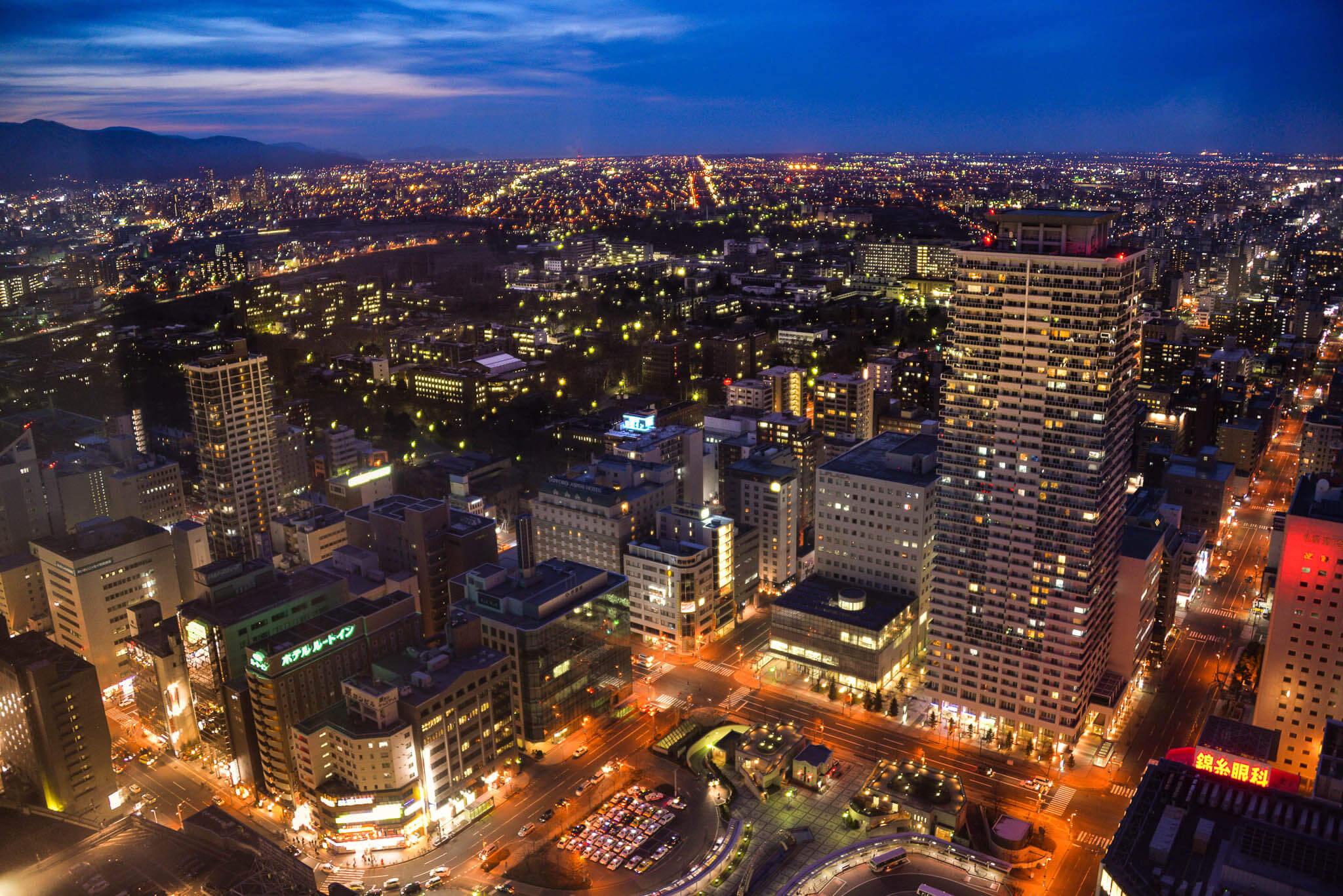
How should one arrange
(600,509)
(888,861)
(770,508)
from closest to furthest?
(888,861), (600,509), (770,508)

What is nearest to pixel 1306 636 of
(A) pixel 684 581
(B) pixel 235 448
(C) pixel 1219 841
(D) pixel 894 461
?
(C) pixel 1219 841

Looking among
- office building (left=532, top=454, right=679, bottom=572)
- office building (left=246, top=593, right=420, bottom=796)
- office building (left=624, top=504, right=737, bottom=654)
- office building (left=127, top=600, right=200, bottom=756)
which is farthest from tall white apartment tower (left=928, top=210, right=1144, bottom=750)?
office building (left=127, top=600, right=200, bottom=756)

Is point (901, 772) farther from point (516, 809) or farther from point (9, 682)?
point (9, 682)

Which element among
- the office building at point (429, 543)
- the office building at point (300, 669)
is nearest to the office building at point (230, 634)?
the office building at point (300, 669)

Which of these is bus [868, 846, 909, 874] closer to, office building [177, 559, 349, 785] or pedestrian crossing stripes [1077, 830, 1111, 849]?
pedestrian crossing stripes [1077, 830, 1111, 849]

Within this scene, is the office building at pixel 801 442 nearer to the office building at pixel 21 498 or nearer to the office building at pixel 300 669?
the office building at pixel 300 669

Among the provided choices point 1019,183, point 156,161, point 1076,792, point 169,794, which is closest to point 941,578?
point 1076,792

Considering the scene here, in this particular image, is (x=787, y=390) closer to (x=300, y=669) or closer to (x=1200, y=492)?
(x=1200, y=492)
